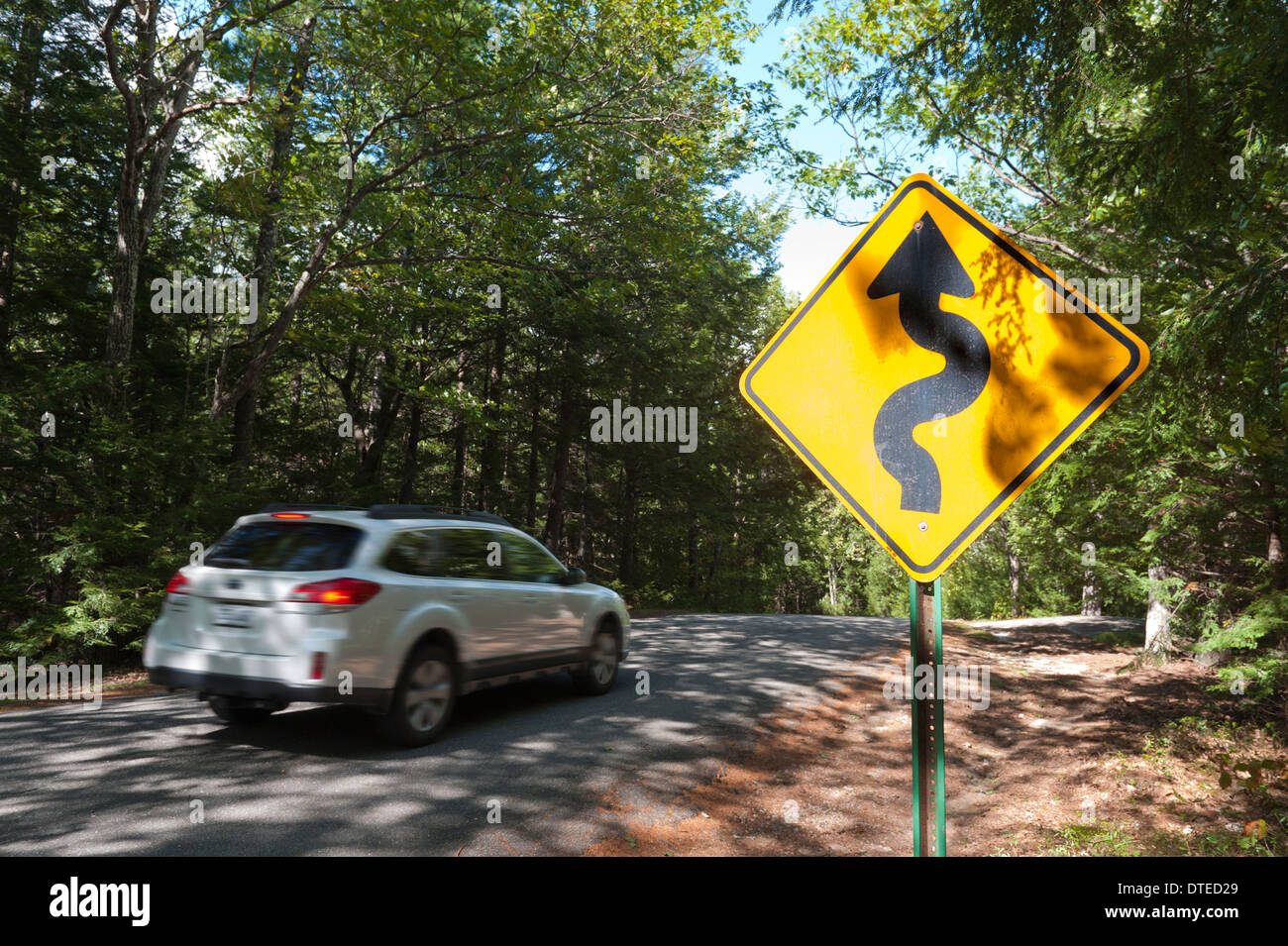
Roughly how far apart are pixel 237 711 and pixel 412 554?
203 cm

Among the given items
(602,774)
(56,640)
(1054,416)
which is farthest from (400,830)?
(56,640)

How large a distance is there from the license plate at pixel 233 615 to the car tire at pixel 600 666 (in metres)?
3.48

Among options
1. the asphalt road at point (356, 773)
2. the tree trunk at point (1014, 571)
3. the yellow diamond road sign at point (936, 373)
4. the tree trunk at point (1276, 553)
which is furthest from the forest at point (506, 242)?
the tree trunk at point (1014, 571)

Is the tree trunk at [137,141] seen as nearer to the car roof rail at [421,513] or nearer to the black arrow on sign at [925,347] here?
the car roof rail at [421,513]

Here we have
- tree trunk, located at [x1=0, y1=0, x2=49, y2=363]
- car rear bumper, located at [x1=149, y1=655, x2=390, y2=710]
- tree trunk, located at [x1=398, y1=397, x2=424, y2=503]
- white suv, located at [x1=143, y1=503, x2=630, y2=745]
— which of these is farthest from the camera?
tree trunk, located at [x1=398, y1=397, x2=424, y2=503]

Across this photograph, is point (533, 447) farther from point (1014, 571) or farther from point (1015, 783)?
point (1014, 571)

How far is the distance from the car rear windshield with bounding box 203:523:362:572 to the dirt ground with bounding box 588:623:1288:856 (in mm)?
2722

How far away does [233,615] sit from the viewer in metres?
5.60

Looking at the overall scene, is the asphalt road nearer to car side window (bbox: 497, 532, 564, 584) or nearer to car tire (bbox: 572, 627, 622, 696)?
car tire (bbox: 572, 627, 622, 696)

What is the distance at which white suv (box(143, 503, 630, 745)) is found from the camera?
17.9ft

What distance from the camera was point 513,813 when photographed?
4574 millimetres

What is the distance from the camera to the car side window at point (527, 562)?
7371 mm

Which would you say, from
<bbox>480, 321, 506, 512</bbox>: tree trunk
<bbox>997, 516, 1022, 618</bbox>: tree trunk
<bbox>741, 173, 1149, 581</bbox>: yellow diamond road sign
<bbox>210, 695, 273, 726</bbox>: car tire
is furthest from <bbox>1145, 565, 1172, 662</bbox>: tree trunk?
<bbox>997, 516, 1022, 618</bbox>: tree trunk

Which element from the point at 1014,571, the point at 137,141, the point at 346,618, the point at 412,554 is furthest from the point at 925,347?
the point at 1014,571
